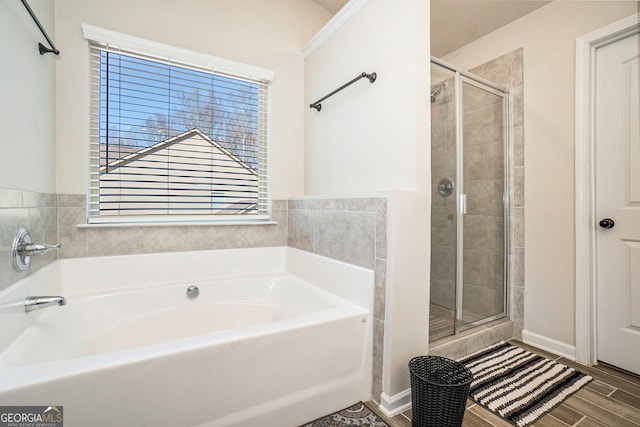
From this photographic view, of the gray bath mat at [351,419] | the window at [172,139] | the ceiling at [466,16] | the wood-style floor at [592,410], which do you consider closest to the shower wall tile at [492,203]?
the ceiling at [466,16]

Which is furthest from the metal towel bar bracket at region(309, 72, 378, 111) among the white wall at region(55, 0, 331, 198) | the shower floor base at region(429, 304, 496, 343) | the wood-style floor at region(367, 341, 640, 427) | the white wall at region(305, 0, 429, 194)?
the wood-style floor at region(367, 341, 640, 427)

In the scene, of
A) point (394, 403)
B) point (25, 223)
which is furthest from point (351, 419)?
point (25, 223)

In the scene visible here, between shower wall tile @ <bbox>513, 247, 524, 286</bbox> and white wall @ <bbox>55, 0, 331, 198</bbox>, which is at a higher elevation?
white wall @ <bbox>55, 0, 331, 198</bbox>

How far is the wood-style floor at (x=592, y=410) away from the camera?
139 centimetres

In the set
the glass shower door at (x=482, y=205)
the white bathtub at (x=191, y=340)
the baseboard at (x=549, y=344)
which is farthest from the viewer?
the glass shower door at (x=482, y=205)

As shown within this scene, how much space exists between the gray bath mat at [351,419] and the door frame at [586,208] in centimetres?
158

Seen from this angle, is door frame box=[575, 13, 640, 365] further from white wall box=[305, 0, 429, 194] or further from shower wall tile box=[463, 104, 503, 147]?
white wall box=[305, 0, 429, 194]

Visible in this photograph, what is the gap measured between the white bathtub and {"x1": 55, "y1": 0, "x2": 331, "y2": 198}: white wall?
0.65 meters

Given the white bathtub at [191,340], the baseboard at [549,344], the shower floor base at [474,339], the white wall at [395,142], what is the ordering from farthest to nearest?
1. the baseboard at [549,344]
2. the shower floor base at [474,339]
3. the white wall at [395,142]
4. the white bathtub at [191,340]

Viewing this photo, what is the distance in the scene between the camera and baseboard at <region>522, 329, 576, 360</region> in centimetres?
203

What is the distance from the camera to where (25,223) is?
1.31 meters

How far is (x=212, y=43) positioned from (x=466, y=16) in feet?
6.77

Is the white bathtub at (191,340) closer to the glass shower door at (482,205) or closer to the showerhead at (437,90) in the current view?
the glass shower door at (482,205)

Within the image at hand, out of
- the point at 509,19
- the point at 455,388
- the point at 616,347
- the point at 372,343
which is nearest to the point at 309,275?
the point at 372,343
